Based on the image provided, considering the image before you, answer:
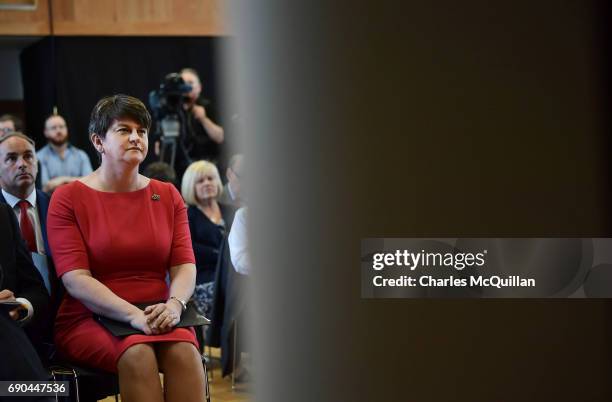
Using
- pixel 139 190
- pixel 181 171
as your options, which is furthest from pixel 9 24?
pixel 139 190

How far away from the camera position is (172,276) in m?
2.81

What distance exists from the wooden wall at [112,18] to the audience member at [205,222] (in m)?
3.51

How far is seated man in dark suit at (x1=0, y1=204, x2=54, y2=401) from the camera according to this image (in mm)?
2436

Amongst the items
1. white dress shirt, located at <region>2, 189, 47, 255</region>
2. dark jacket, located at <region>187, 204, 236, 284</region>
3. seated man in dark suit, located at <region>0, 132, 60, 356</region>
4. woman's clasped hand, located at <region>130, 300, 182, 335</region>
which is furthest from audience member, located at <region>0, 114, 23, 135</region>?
woman's clasped hand, located at <region>130, 300, 182, 335</region>

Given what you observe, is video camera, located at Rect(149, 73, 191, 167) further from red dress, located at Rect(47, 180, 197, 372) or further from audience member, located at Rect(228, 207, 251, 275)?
red dress, located at Rect(47, 180, 197, 372)

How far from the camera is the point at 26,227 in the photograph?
10.5ft

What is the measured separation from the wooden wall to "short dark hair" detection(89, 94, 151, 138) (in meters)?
5.43

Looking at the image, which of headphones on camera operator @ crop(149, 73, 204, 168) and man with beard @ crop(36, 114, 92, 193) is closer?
headphones on camera operator @ crop(149, 73, 204, 168)

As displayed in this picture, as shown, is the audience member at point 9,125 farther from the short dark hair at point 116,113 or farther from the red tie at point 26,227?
the short dark hair at point 116,113

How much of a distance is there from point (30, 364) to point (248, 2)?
75.2 inches

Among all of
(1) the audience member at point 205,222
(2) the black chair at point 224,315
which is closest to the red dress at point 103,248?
(2) the black chair at point 224,315

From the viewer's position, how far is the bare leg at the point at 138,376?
248cm

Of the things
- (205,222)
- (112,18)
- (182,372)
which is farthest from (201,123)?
(182,372)

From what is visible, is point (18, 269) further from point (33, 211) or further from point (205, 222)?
point (205, 222)
